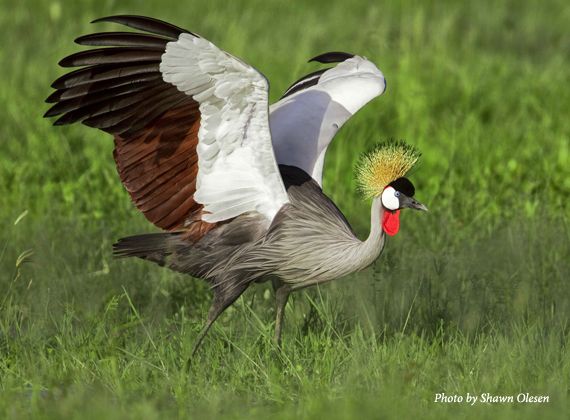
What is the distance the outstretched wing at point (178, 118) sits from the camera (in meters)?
4.31

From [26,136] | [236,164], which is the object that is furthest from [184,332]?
[26,136]

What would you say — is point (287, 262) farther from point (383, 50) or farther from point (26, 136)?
point (383, 50)

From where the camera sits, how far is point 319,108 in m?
5.27

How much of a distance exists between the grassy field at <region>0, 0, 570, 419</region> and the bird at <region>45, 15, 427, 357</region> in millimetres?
256

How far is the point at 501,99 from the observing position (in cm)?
818

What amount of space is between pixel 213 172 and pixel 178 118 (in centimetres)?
25

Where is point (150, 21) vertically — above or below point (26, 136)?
above

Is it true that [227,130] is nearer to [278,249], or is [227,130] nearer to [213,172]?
[213,172]

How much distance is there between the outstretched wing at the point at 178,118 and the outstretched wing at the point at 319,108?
0.47 m

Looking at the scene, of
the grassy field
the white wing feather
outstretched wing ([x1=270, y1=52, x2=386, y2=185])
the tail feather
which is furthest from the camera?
outstretched wing ([x1=270, y1=52, x2=386, y2=185])

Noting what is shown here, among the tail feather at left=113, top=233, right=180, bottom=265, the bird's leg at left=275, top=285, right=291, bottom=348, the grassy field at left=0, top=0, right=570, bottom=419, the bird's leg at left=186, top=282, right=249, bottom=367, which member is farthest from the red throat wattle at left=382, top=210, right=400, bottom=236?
the tail feather at left=113, top=233, right=180, bottom=265

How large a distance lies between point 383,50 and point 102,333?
4.57 m

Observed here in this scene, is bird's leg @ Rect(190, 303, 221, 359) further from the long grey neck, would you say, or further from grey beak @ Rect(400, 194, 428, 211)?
grey beak @ Rect(400, 194, 428, 211)

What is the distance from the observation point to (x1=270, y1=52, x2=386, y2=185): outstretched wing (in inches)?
203
